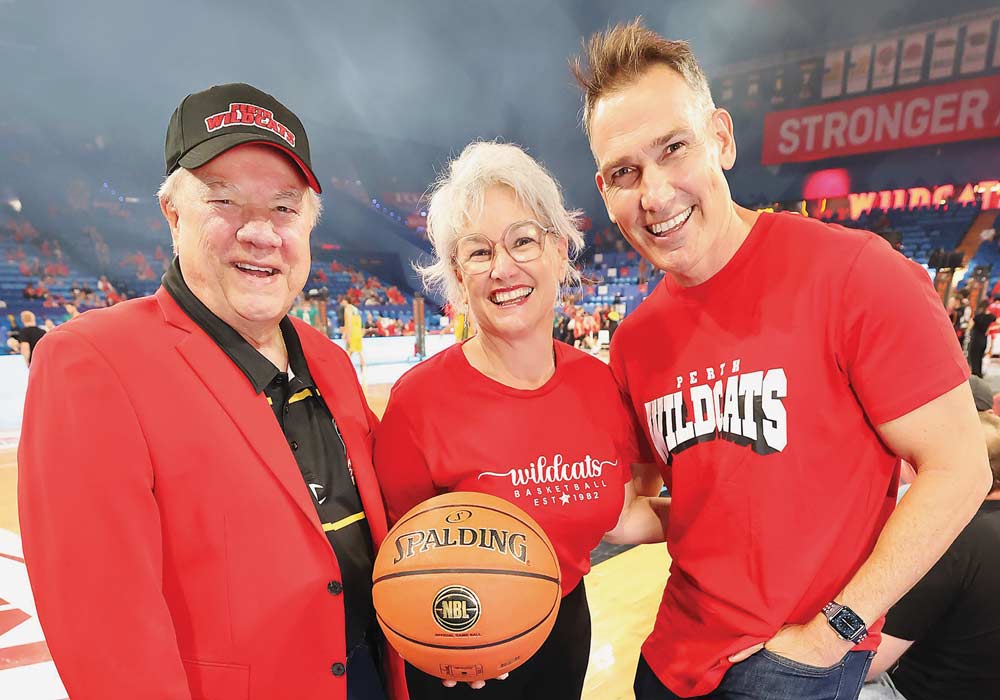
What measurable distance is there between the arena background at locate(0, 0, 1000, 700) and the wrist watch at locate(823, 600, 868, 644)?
1.52 metres

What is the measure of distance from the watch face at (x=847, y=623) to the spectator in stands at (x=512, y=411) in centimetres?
48

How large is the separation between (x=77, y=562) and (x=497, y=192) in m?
1.05

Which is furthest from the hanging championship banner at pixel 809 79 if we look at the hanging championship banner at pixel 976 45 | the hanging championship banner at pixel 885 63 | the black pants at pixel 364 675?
the black pants at pixel 364 675

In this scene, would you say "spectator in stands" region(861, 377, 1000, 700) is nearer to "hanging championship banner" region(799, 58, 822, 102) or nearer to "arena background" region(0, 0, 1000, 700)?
"arena background" region(0, 0, 1000, 700)

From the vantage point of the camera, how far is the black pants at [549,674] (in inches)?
51.4

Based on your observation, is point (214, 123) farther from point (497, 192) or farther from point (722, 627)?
point (722, 627)

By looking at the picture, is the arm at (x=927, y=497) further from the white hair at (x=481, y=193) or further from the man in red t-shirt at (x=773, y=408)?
the white hair at (x=481, y=193)

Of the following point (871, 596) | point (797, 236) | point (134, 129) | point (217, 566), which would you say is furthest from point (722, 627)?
point (134, 129)

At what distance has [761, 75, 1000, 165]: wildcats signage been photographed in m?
7.82

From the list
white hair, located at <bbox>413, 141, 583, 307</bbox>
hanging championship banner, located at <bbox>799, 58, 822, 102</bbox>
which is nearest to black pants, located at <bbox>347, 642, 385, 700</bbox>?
white hair, located at <bbox>413, 141, 583, 307</bbox>

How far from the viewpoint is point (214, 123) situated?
1040 millimetres

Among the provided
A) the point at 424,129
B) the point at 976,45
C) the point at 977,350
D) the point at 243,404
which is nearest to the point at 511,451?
the point at 243,404

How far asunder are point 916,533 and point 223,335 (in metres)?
1.29

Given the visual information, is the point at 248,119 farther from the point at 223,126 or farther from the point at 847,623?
the point at 847,623
